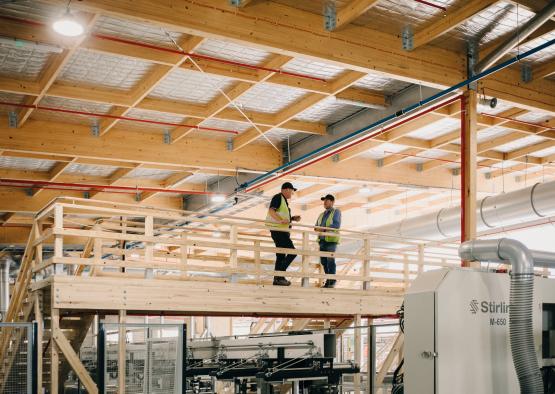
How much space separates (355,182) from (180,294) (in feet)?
20.0

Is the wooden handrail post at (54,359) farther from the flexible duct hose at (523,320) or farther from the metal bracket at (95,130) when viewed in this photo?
the flexible duct hose at (523,320)

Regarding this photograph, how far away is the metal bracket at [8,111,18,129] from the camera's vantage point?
12.7 meters

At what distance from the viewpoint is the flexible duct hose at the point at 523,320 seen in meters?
6.56

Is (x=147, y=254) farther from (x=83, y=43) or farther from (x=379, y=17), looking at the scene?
(x=379, y=17)

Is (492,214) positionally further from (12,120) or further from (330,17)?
(12,120)

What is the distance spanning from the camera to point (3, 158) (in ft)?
50.1

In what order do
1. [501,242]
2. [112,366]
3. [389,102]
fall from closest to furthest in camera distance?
[501,242] → [389,102] → [112,366]

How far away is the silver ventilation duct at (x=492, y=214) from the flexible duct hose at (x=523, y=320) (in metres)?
7.01

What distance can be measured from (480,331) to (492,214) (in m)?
8.28

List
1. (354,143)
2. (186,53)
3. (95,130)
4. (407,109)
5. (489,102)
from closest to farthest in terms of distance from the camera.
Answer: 1. (186,53)
2. (489,102)
3. (407,109)
4. (354,143)
5. (95,130)

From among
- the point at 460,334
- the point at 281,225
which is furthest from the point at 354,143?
the point at 460,334

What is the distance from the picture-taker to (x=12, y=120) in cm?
1280

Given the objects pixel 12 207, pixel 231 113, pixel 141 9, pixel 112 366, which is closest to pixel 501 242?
pixel 141 9

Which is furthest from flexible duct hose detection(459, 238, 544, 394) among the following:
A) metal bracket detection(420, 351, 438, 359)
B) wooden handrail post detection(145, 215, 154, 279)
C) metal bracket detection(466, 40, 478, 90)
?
wooden handrail post detection(145, 215, 154, 279)
